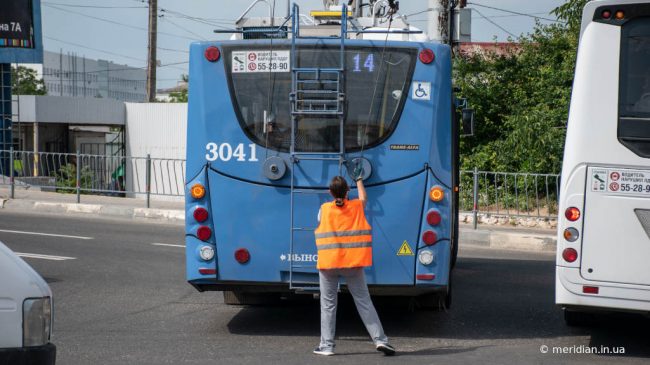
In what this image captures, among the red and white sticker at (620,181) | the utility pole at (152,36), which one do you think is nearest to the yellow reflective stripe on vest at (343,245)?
the red and white sticker at (620,181)

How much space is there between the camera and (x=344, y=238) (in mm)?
8422

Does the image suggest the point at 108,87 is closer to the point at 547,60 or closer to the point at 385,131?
the point at 547,60

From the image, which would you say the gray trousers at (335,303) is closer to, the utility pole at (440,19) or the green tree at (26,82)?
the utility pole at (440,19)

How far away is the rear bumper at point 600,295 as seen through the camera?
8.20m

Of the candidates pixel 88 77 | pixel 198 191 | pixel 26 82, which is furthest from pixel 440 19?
pixel 88 77

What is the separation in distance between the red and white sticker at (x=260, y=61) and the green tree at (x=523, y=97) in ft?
44.4

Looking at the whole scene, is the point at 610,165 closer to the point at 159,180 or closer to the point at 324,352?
the point at 324,352

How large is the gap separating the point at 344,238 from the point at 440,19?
495 inches

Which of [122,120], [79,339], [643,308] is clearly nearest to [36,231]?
[79,339]

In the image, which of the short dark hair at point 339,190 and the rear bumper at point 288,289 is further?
the rear bumper at point 288,289

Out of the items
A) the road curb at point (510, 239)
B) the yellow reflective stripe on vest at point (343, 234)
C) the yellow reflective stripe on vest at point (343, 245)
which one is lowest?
the road curb at point (510, 239)

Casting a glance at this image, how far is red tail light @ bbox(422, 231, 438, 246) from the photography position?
911cm

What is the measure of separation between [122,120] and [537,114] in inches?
817

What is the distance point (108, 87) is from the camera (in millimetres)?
104562
